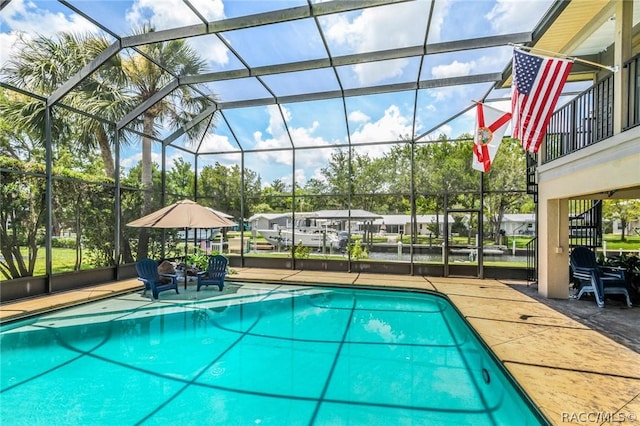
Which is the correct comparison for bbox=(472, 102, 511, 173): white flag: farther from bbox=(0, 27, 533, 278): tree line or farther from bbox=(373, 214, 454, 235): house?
bbox=(373, 214, 454, 235): house

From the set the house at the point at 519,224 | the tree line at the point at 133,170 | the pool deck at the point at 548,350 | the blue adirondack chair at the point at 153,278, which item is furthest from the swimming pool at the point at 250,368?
the house at the point at 519,224

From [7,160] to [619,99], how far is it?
437 inches

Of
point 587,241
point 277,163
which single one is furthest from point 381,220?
point 587,241

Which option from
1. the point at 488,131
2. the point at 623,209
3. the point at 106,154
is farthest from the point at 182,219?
the point at 623,209

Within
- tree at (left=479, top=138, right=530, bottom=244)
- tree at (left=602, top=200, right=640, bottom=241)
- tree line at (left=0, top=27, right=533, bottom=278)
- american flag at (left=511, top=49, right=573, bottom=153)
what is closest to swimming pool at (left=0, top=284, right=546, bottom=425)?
tree line at (left=0, top=27, right=533, bottom=278)

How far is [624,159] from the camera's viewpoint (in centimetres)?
456

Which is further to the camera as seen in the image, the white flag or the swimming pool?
the white flag

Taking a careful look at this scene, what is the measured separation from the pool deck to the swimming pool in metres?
0.23

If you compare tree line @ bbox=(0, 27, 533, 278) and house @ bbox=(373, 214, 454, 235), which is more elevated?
tree line @ bbox=(0, 27, 533, 278)

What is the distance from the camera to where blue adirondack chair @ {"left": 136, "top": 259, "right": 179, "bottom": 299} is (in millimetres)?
7645

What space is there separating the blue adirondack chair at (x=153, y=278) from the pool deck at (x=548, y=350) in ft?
2.37

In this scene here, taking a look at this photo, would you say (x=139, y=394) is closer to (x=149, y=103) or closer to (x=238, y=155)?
(x=149, y=103)

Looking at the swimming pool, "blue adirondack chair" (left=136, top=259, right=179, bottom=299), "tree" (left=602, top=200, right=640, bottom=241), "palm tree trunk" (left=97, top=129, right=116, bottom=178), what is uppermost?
"palm tree trunk" (left=97, top=129, right=116, bottom=178)

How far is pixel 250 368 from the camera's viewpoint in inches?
175
